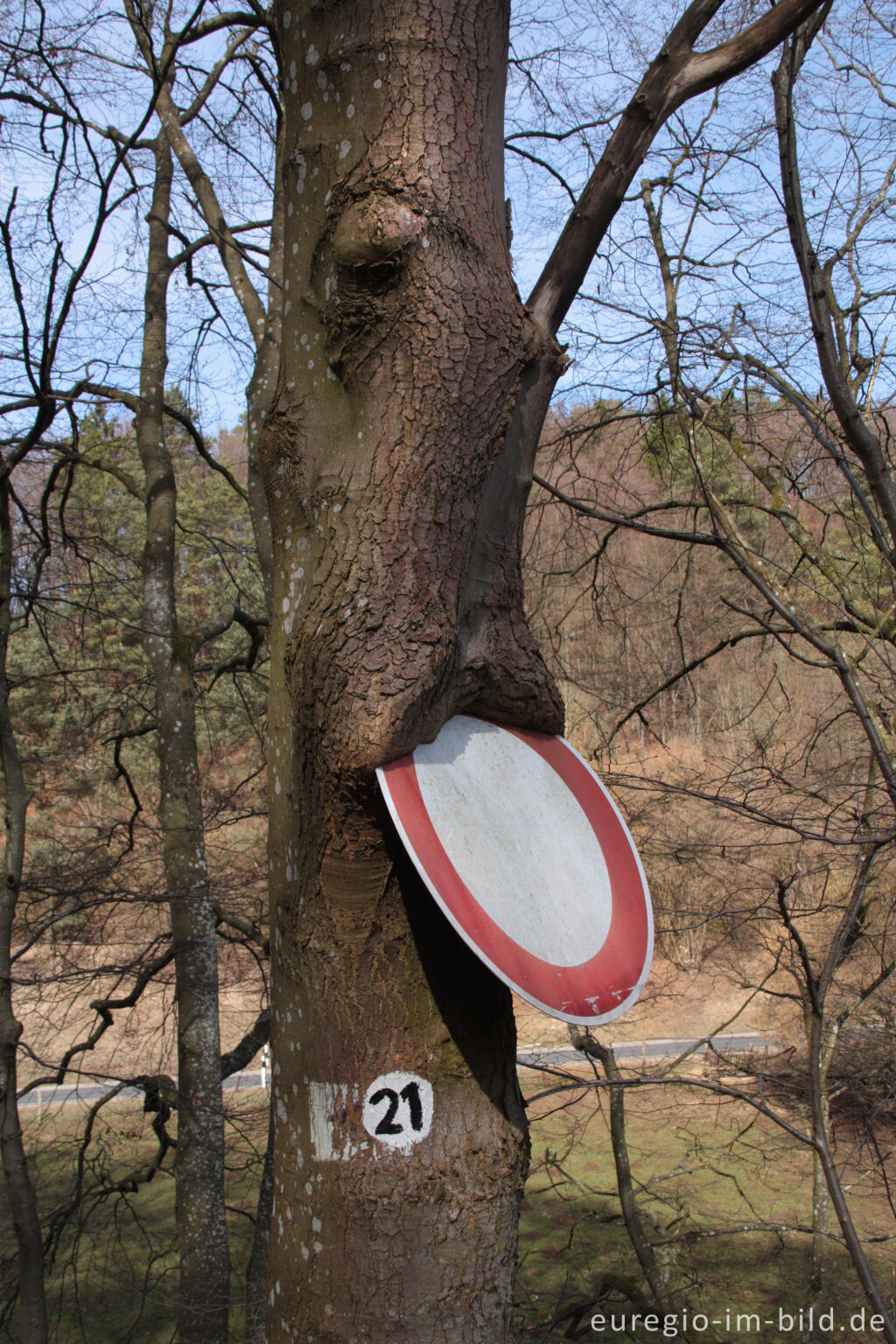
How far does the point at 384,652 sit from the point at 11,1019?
3854mm

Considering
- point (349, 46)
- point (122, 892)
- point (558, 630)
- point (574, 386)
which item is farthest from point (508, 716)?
point (122, 892)

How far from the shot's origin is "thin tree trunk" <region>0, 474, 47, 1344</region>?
4.37 metres

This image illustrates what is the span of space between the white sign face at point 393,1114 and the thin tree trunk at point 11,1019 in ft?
11.0

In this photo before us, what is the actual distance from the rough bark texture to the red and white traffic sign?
473 centimetres

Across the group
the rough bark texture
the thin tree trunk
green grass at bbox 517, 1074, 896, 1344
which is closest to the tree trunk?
the thin tree trunk

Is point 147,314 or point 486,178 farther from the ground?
point 147,314

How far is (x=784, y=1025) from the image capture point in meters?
11.4

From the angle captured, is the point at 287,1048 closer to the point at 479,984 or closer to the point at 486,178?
the point at 479,984

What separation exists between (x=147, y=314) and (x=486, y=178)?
6.54m

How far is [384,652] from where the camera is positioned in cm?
144

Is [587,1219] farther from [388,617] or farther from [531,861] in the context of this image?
[388,617]

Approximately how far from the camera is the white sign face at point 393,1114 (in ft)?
4.58

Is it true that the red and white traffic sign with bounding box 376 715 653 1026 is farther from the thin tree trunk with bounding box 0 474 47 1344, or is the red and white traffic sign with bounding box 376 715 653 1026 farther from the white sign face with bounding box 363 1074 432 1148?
the thin tree trunk with bounding box 0 474 47 1344

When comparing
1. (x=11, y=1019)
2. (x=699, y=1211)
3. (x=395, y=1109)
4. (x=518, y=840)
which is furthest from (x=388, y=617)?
(x=699, y=1211)
